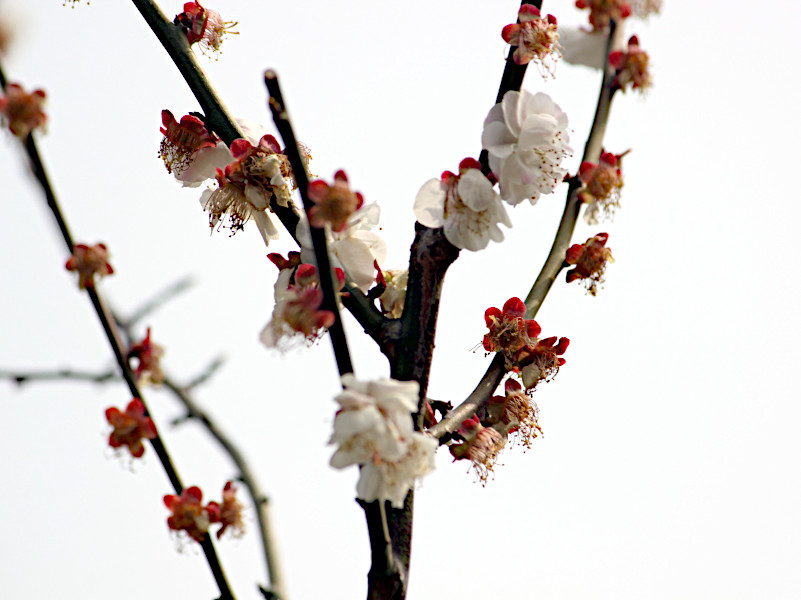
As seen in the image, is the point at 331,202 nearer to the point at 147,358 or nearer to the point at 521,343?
the point at 147,358

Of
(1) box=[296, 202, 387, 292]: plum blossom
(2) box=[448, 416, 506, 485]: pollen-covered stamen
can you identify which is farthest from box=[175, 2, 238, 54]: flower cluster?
(2) box=[448, 416, 506, 485]: pollen-covered stamen

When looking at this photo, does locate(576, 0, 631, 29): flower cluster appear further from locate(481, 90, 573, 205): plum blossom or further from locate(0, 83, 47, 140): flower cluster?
locate(0, 83, 47, 140): flower cluster

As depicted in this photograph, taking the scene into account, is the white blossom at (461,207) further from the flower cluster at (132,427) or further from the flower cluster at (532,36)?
the flower cluster at (132,427)

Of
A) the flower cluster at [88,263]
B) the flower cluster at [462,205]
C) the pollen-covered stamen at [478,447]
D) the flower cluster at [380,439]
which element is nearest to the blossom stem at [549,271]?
the pollen-covered stamen at [478,447]

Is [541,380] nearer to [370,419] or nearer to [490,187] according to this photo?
[490,187]

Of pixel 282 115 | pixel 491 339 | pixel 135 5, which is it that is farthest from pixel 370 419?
pixel 135 5

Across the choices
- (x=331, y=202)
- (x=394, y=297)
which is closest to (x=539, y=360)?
(x=394, y=297)
